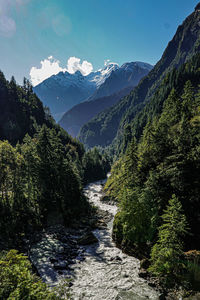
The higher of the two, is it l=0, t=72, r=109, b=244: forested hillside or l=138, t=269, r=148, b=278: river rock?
l=0, t=72, r=109, b=244: forested hillside

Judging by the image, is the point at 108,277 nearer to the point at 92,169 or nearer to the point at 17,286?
the point at 17,286

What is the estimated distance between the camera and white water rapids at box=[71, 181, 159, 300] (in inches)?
745

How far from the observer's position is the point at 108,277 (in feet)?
72.9

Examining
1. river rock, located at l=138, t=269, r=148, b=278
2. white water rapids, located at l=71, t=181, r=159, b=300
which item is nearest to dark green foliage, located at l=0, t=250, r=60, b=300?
white water rapids, located at l=71, t=181, r=159, b=300

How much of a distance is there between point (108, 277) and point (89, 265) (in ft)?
14.6

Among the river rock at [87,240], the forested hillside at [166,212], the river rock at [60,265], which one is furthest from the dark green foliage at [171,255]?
the river rock at [87,240]

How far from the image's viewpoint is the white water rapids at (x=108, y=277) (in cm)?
1892

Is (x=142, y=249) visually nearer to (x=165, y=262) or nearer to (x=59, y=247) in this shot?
(x=165, y=262)

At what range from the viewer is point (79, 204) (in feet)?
166

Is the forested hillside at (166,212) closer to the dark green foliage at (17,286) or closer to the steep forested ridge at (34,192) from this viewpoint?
the dark green foliage at (17,286)

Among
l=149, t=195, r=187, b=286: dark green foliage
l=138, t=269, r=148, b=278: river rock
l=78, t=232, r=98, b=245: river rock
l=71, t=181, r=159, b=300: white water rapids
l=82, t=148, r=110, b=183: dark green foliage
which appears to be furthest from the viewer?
l=82, t=148, r=110, b=183: dark green foliage

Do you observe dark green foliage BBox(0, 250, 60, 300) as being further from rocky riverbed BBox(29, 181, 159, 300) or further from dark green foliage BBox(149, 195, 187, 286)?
dark green foliage BBox(149, 195, 187, 286)

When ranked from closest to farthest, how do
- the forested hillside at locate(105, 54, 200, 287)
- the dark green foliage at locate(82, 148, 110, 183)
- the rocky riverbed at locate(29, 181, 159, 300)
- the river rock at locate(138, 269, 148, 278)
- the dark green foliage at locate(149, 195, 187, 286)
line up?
the dark green foliage at locate(149, 195, 187, 286) < the forested hillside at locate(105, 54, 200, 287) < the rocky riverbed at locate(29, 181, 159, 300) < the river rock at locate(138, 269, 148, 278) < the dark green foliage at locate(82, 148, 110, 183)

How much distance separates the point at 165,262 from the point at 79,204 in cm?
3475
